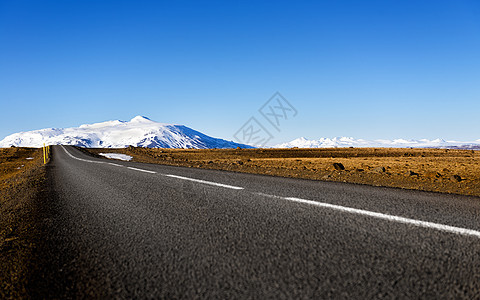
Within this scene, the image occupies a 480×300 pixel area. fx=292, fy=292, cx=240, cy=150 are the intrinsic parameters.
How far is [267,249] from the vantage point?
2.63 m

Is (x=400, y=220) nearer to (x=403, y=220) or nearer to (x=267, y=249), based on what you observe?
(x=403, y=220)

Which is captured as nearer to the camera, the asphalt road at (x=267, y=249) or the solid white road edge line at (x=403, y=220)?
the asphalt road at (x=267, y=249)

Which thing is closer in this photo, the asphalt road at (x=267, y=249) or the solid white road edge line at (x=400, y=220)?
the asphalt road at (x=267, y=249)

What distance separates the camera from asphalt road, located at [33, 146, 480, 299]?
1.97 m

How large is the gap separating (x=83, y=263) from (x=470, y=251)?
3.33 meters

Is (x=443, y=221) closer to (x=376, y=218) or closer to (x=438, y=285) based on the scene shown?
(x=376, y=218)

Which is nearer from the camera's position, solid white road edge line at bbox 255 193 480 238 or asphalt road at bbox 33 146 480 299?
asphalt road at bbox 33 146 480 299

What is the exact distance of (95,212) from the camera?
15.2ft

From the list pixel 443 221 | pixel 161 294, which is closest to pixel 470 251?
pixel 443 221

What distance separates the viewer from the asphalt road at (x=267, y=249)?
197 cm

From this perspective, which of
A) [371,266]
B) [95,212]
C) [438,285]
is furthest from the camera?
[95,212]

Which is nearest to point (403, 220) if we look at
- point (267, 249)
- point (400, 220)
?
point (400, 220)

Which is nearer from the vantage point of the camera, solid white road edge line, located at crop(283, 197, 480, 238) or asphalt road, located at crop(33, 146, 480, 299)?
asphalt road, located at crop(33, 146, 480, 299)

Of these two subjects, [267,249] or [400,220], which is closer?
[267,249]
